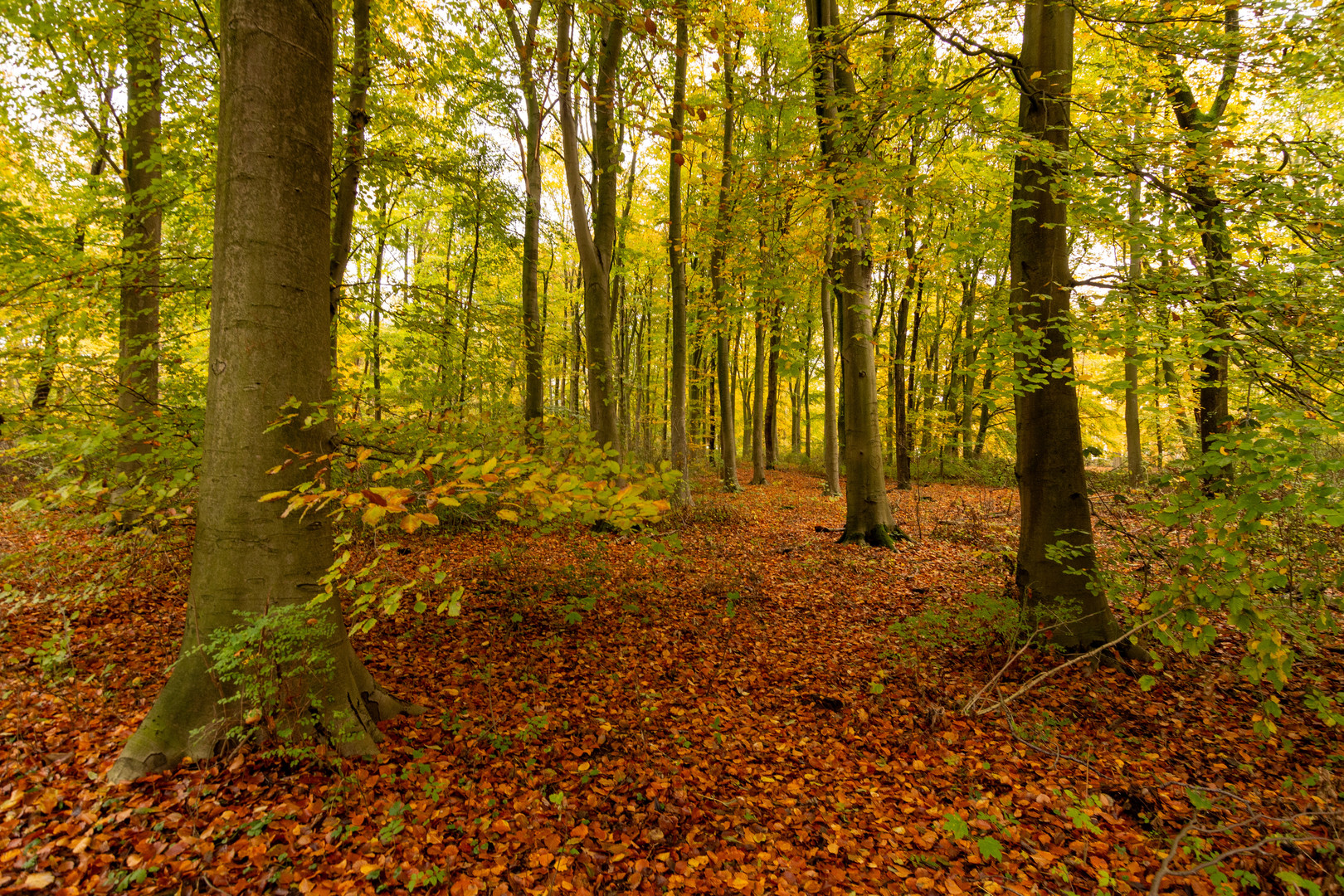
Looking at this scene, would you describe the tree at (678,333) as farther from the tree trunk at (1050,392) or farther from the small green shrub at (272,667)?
the small green shrub at (272,667)

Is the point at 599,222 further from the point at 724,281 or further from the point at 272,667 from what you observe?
the point at 272,667

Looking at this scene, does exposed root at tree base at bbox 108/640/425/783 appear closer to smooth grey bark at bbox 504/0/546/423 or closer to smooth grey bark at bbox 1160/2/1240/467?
smooth grey bark at bbox 1160/2/1240/467

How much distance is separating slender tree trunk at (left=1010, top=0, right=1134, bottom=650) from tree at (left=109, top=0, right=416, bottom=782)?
519 cm

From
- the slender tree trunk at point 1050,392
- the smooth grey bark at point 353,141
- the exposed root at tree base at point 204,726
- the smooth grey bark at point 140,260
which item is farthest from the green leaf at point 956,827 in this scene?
the smooth grey bark at point 353,141

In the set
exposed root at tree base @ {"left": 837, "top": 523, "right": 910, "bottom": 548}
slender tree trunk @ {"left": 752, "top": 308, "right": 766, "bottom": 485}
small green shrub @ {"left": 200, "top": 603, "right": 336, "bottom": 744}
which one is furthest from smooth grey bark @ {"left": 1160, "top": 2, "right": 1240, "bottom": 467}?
slender tree trunk @ {"left": 752, "top": 308, "right": 766, "bottom": 485}

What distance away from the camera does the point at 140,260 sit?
4.49 metres

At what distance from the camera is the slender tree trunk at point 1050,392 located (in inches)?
183

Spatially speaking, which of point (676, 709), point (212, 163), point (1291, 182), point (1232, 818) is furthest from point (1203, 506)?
point (212, 163)

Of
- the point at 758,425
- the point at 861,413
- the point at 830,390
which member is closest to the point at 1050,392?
the point at 861,413

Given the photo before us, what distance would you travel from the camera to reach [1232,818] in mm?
2982

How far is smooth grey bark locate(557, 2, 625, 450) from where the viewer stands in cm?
819

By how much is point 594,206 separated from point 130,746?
885cm

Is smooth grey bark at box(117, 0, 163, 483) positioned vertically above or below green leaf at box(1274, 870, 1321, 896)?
above

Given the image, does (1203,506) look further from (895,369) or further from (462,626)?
(895,369)
